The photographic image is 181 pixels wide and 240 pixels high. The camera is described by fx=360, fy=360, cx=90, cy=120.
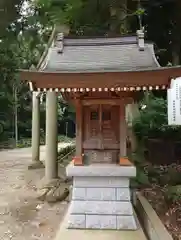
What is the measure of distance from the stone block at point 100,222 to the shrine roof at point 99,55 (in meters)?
2.55

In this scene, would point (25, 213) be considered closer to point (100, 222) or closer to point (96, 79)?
point (100, 222)

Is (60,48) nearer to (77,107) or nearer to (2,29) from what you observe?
(77,107)

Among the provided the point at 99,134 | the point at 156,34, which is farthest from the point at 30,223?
the point at 156,34

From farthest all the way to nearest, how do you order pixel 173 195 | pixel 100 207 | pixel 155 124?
pixel 155 124
pixel 173 195
pixel 100 207

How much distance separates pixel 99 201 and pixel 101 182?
334 mm

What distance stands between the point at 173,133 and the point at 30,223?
22.4 ft

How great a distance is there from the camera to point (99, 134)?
6.45 metres

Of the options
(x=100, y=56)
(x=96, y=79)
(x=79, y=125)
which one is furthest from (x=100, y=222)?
(x=100, y=56)

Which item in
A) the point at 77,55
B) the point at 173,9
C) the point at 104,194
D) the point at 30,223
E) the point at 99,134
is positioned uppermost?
the point at 173,9

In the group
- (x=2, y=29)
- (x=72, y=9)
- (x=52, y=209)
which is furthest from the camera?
(x=2, y=29)

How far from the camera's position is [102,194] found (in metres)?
6.33

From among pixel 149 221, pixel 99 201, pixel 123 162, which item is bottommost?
pixel 149 221

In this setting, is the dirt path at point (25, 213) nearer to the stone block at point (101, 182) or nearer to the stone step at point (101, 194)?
the stone step at point (101, 194)

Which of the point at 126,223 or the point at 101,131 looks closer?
the point at 126,223
